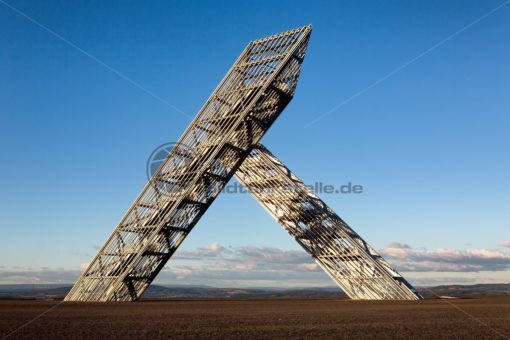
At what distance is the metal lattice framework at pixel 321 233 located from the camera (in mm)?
31875

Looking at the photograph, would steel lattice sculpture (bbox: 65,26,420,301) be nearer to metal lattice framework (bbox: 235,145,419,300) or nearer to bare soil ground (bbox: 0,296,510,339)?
metal lattice framework (bbox: 235,145,419,300)

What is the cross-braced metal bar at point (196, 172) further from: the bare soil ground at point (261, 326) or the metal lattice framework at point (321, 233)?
the bare soil ground at point (261, 326)

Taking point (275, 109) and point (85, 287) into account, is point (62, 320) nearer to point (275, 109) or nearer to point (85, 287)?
point (85, 287)

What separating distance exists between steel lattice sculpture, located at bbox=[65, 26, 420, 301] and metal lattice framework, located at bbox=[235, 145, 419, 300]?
0.31 feet

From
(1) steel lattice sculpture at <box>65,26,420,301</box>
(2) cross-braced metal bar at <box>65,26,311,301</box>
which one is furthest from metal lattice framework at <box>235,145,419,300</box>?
(2) cross-braced metal bar at <box>65,26,311,301</box>

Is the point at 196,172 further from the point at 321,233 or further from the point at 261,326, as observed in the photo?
the point at 261,326

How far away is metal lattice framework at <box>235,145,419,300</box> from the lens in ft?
105

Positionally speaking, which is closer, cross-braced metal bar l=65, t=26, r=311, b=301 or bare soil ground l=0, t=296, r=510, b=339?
bare soil ground l=0, t=296, r=510, b=339

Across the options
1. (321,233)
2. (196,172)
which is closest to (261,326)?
(196,172)

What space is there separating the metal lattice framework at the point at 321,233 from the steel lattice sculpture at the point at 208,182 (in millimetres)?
94

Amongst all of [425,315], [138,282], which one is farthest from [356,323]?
[138,282]

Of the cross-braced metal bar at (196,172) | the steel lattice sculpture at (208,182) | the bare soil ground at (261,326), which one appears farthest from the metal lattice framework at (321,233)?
the bare soil ground at (261,326)

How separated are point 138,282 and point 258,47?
1564 cm

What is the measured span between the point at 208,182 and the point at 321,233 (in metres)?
8.99
